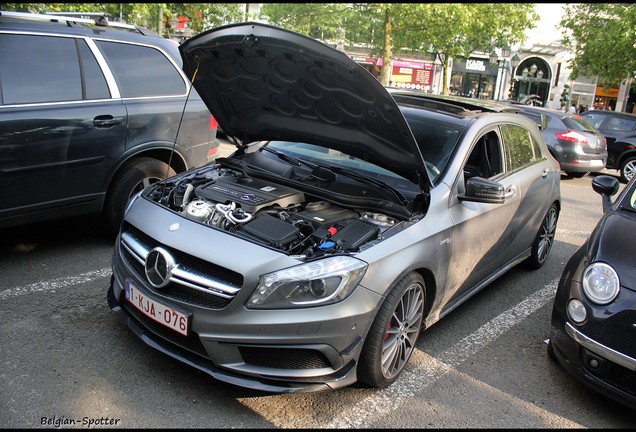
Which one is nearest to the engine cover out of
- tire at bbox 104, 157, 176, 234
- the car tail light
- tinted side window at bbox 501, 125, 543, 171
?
tire at bbox 104, 157, 176, 234

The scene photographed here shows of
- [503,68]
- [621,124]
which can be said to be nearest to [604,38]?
[621,124]

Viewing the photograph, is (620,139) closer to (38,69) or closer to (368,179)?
(368,179)

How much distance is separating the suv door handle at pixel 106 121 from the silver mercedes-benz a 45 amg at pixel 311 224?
3.27 feet

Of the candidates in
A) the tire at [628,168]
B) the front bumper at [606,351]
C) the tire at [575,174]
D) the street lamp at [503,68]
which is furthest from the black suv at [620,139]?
the street lamp at [503,68]

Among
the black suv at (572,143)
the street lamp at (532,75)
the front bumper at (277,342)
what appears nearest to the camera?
the front bumper at (277,342)

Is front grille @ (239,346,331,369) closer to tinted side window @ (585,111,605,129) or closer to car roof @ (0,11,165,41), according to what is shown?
car roof @ (0,11,165,41)

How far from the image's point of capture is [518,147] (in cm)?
458

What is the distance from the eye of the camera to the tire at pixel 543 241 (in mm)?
5059

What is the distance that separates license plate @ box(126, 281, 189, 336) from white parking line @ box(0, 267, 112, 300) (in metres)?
1.32

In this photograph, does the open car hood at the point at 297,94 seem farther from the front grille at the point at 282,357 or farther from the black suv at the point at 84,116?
the front grille at the point at 282,357

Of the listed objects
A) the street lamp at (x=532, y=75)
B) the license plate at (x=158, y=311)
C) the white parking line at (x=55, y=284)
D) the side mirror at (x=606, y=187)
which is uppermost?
the street lamp at (x=532, y=75)

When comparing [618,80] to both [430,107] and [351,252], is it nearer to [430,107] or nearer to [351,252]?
[430,107]

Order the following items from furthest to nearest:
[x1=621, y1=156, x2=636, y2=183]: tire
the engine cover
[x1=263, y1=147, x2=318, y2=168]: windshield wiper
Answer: [x1=621, y1=156, x2=636, y2=183]: tire → [x1=263, y1=147, x2=318, y2=168]: windshield wiper → the engine cover

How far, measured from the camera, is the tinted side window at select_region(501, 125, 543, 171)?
172 inches
